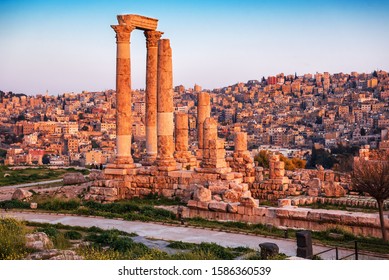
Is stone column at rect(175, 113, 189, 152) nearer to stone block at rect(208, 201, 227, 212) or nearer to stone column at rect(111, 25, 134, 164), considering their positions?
stone column at rect(111, 25, 134, 164)

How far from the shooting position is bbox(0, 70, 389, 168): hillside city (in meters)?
84.8

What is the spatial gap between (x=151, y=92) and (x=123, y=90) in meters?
2.29

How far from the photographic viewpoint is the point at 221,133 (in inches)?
3666

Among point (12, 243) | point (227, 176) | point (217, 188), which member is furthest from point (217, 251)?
point (227, 176)

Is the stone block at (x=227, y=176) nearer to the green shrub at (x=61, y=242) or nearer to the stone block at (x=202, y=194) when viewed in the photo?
the stone block at (x=202, y=194)

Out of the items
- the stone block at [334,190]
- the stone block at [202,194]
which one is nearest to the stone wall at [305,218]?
the stone block at [202,194]

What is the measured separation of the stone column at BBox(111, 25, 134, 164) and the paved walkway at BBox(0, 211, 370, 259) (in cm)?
558

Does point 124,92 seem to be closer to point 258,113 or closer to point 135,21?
Result: point 135,21

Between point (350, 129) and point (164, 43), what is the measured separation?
269 feet

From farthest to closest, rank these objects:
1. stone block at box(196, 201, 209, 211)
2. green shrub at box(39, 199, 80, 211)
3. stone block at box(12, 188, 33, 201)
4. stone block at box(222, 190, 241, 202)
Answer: stone block at box(12, 188, 33, 201) → green shrub at box(39, 199, 80, 211) → stone block at box(222, 190, 241, 202) → stone block at box(196, 201, 209, 211)

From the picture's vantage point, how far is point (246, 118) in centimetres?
12762

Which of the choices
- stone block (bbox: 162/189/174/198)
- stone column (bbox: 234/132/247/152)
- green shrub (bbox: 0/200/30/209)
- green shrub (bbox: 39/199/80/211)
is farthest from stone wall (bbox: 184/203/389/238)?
stone column (bbox: 234/132/247/152)

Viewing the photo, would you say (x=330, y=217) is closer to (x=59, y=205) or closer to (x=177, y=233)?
(x=177, y=233)
